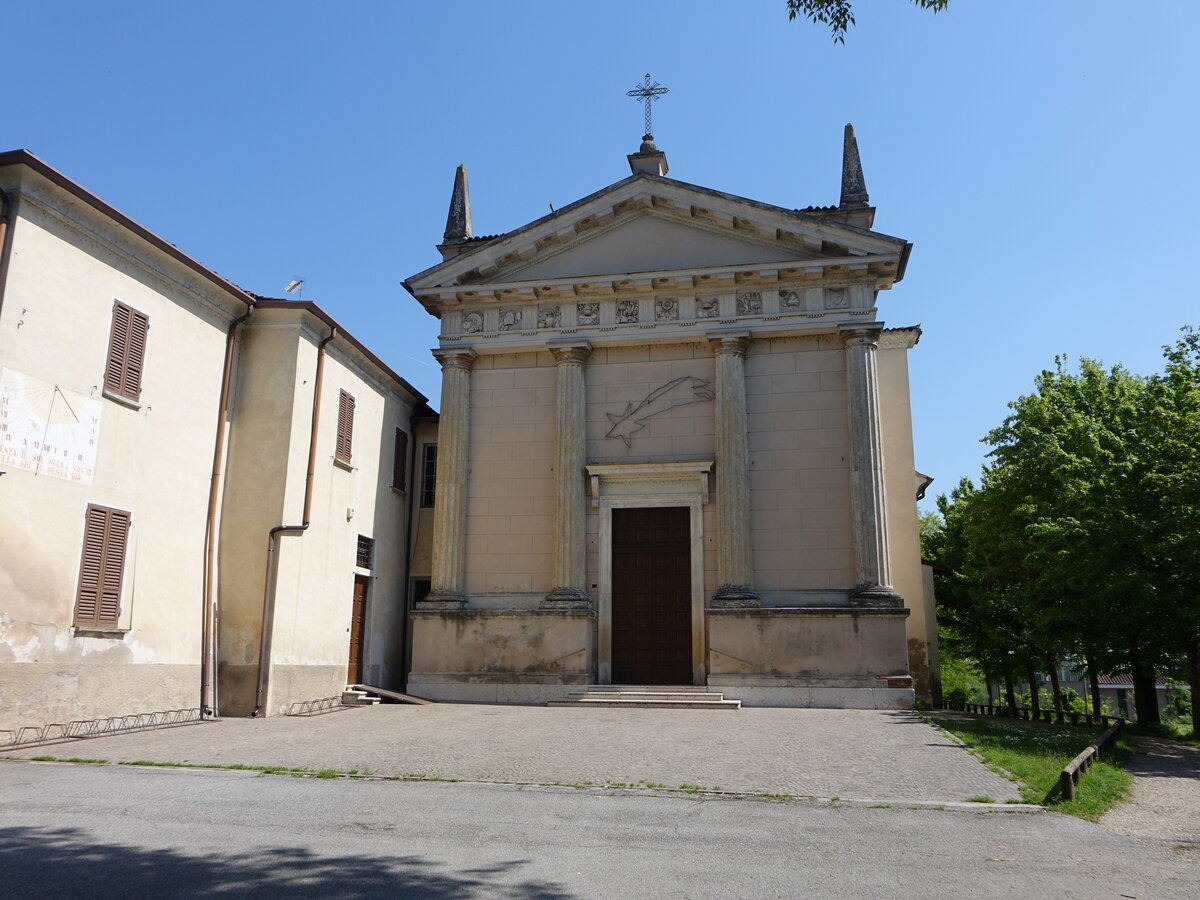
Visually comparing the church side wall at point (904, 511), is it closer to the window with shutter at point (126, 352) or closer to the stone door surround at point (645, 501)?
the stone door surround at point (645, 501)

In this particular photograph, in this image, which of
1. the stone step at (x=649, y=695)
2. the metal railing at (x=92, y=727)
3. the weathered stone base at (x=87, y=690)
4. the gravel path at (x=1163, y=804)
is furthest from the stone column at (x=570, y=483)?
the gravel path at (x=1163, y=804)

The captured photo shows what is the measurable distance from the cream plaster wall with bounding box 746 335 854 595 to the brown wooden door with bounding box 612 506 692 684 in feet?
6.03

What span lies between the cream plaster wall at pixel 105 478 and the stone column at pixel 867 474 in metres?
13.3

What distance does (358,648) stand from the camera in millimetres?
20578

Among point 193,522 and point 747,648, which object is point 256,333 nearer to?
point 193,522

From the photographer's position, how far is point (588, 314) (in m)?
22.3

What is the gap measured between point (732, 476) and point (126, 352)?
12382 millimetres

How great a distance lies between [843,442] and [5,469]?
52.5 feet

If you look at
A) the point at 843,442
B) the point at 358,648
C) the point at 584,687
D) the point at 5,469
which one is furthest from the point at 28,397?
the point at 843,442

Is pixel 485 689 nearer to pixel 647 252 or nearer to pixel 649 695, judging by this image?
pixel 649 695

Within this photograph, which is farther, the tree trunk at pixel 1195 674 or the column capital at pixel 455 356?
the column capital at pixel 455 356

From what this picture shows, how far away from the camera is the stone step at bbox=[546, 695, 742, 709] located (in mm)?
18203

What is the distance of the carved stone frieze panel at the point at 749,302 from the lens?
21.6m

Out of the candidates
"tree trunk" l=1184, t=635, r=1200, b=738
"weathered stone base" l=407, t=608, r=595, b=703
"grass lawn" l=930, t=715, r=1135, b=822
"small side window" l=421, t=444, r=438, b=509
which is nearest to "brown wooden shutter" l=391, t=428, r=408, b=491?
"small side window" l=421, t=444, r=438, b=509
